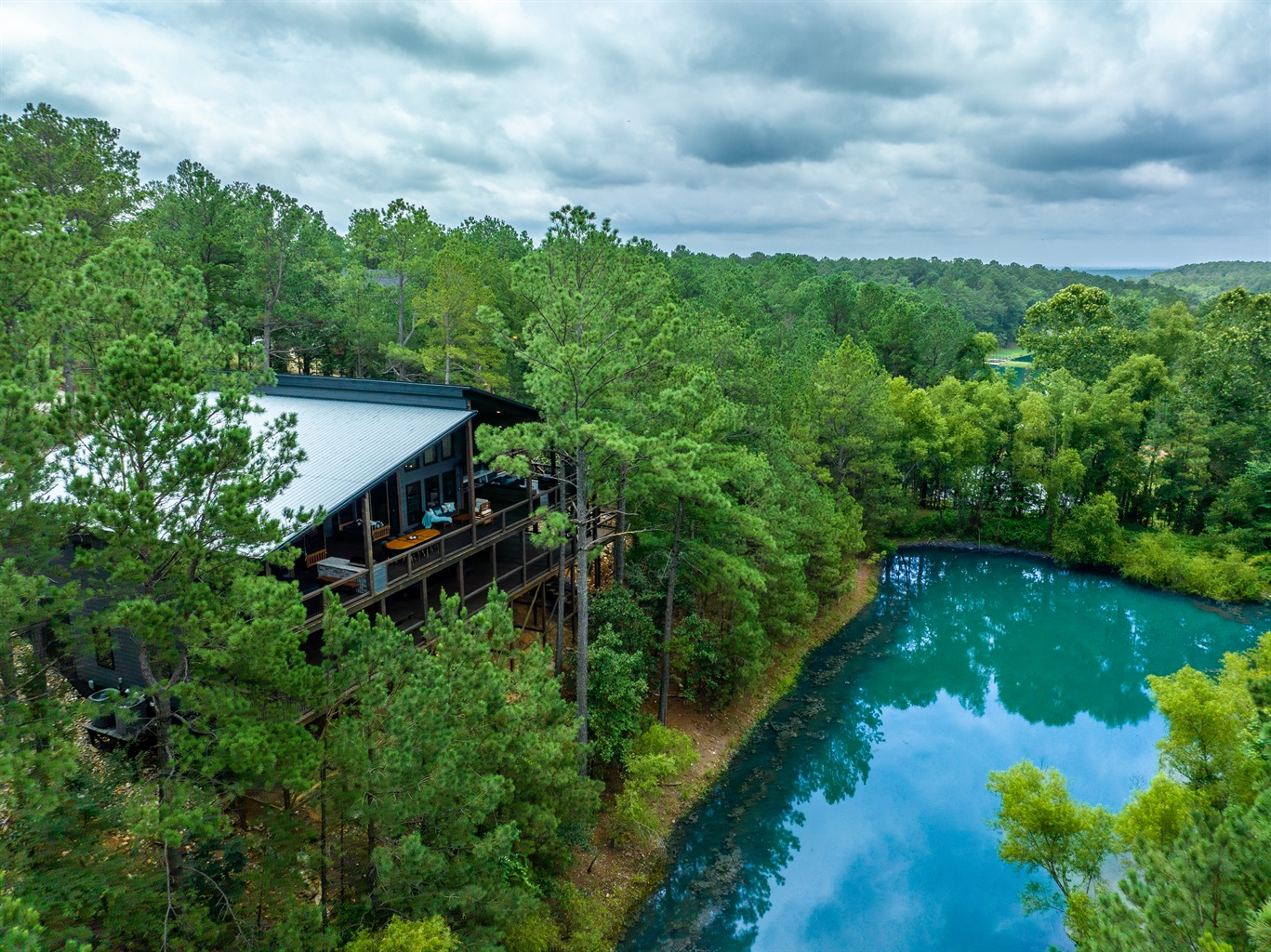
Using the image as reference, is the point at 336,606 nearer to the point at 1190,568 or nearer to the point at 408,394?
the point at 408,394

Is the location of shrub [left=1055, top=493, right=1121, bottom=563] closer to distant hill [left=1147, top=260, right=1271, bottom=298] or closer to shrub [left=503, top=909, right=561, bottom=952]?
shrub [left=503, top=909, right=561, bottom=952]

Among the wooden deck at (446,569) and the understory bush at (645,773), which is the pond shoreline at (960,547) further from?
the understory bush at (645,773)

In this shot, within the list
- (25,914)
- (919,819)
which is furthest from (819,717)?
(25,914)

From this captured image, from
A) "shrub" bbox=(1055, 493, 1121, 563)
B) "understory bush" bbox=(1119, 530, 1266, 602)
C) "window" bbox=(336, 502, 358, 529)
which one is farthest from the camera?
"shrub" bbox=(1055, 493, 1121, 563)

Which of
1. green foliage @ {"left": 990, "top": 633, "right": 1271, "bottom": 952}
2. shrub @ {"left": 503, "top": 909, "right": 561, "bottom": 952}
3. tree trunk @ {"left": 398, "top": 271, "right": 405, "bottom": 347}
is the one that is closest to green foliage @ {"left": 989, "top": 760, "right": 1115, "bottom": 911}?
green foliage @ {"left": 990, "top": 633, "right": 1271, "bottom": 952}

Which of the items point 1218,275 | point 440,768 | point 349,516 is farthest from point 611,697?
point 1218,275

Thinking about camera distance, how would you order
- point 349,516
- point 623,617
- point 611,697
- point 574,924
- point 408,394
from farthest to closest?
point 349,516, point 623,617, point 408,394, point 611,697, point 574,924
